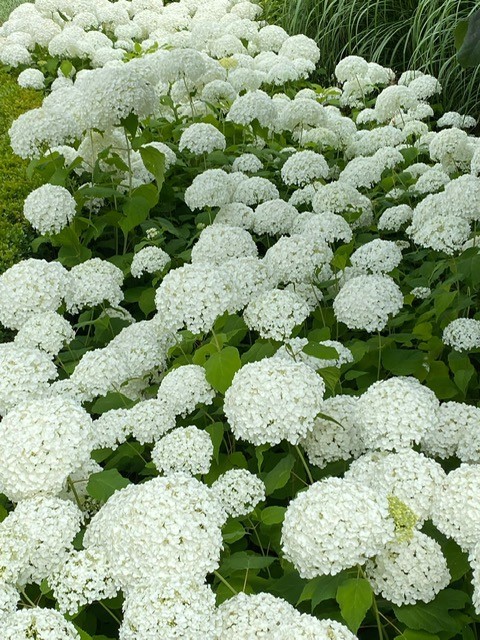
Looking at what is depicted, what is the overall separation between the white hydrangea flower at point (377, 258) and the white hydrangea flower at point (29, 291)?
4.66 ft

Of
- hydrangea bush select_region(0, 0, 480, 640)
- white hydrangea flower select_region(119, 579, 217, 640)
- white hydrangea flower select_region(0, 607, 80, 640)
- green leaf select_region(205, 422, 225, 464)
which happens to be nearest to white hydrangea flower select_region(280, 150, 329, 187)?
hydrangea bush select_region(0, 0, 480, 640)

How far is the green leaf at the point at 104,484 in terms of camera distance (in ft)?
8.59

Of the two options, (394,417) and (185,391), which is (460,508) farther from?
(185,391)

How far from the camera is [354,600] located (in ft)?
6.90

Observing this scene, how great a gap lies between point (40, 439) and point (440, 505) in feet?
3.75

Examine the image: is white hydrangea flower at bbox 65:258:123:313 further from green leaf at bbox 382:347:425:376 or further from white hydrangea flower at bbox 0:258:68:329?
green leaf at bbox 382:347:425:376

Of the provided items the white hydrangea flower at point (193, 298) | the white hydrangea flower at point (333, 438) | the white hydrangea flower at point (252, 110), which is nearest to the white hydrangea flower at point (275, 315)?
the white hydrangea flower at point (193, 298)

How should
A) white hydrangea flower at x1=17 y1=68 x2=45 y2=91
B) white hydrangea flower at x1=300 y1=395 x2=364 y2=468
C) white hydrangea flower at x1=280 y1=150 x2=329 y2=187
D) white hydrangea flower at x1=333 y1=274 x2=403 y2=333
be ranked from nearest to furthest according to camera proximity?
1. white hydrangea flower at x1=300 y1=395 x2=364 y2=468
2. white hydrangea flower at x1=333 y1=274 x2=403 y2=333
3. white hydrangea flower at x1=280 y1=150 x2=329 y2=187
4. white hydrangea flower at x1=17 y1=68 x2=45 y2=91

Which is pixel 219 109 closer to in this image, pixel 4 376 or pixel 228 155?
pixel 228 155

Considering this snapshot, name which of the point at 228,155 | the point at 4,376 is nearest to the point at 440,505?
the point at 4,376

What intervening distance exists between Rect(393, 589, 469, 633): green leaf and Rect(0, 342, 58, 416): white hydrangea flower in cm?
146

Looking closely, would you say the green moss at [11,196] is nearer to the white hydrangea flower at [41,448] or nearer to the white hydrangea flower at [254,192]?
the white hydrangea flower at [254,192]

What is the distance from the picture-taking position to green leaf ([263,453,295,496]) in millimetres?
2703

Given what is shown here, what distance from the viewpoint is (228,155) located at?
21.1ft
